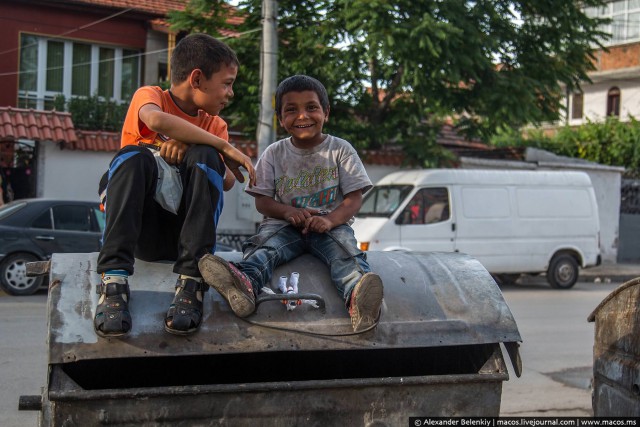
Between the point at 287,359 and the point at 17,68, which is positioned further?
the point at 17,68

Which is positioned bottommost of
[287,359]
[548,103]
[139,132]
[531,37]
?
[287,359]

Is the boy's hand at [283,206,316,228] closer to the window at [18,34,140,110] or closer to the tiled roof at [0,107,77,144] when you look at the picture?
the tiled roof at [0,107,77,144]

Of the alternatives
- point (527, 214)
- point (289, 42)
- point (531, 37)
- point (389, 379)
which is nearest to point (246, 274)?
point (389, 379)

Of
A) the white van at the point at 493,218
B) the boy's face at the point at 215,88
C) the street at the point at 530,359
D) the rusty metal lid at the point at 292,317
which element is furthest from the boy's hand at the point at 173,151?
the white van at the point at 493,218

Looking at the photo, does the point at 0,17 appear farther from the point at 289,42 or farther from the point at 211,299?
the point at 211,299

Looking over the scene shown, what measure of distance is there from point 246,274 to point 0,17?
19.3 m

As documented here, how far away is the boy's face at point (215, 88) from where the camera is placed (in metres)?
3.72

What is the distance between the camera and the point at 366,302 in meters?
3.30

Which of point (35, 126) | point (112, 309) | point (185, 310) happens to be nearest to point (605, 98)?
point (35, 126)

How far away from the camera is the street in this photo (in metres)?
6.28

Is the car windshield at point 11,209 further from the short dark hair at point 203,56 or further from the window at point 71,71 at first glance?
the window at point 71,71

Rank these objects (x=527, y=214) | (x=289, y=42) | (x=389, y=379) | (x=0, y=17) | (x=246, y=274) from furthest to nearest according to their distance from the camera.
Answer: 1. (x=0, y=17)
2. (x=289, y=42)
3. (x=527, y=214)
4. (x=246, y=274)
5. (x=389, y=379)

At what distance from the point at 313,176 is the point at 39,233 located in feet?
28.4

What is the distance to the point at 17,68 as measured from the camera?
20.8m
